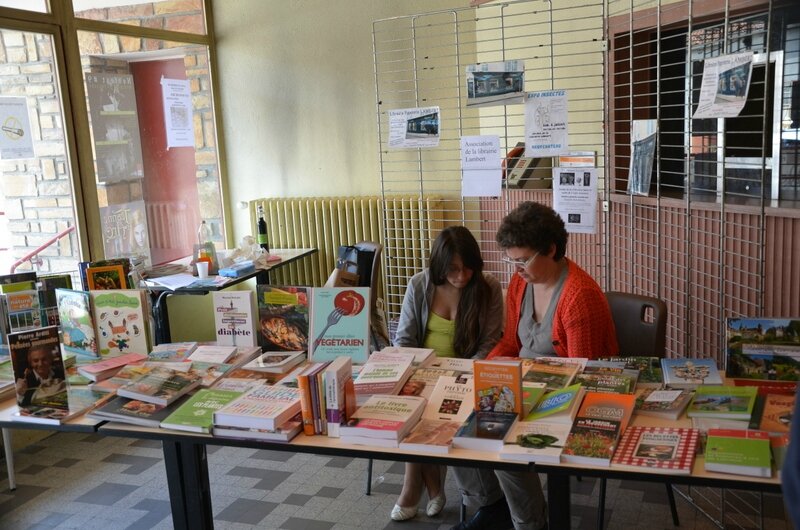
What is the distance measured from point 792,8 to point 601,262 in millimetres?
1618

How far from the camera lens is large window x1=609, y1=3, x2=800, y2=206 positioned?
2.99 metres

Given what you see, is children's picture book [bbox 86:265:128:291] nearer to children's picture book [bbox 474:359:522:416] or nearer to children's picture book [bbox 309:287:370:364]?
children's picture book [bbox 309:287:370:364]

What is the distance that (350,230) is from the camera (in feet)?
19.4

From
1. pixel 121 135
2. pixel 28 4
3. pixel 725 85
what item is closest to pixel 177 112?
pixel 121 135

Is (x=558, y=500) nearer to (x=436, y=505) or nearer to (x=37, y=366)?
(x=436, y=505)

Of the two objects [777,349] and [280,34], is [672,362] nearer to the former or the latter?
[777,349]

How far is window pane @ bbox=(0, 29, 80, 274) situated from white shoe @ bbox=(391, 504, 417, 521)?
9.46ft

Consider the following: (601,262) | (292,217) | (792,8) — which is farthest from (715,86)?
(292,217)

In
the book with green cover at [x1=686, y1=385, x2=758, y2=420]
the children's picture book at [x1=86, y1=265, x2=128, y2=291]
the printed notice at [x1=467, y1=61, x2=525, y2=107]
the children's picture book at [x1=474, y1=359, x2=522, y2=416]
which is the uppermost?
the printed notice at [x1=467, y1=61, x2=525, y2=107]

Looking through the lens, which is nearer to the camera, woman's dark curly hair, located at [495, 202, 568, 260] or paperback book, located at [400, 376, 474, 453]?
paperback book, located at [400, 376, 474, 453]

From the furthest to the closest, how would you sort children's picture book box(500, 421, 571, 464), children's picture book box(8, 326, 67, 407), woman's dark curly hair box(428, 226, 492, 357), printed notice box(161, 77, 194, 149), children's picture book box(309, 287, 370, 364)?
printed notice box(161, 77, 194, 149) < woman's dark curly hair box(428, 226, 492, 357) < children's picture book box(309, 287, 370, 364) < children's picture book box(8, 326, 67, 407) < children's picture book box(500, 421, 571, 464)

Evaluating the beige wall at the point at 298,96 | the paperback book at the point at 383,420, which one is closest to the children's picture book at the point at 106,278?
the paperback book at the point at 383,420

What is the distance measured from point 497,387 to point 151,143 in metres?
4.39

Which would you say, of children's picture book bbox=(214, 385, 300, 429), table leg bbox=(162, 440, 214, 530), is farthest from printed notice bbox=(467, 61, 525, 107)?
table leg bbox=(162, 440, 214, 530)
